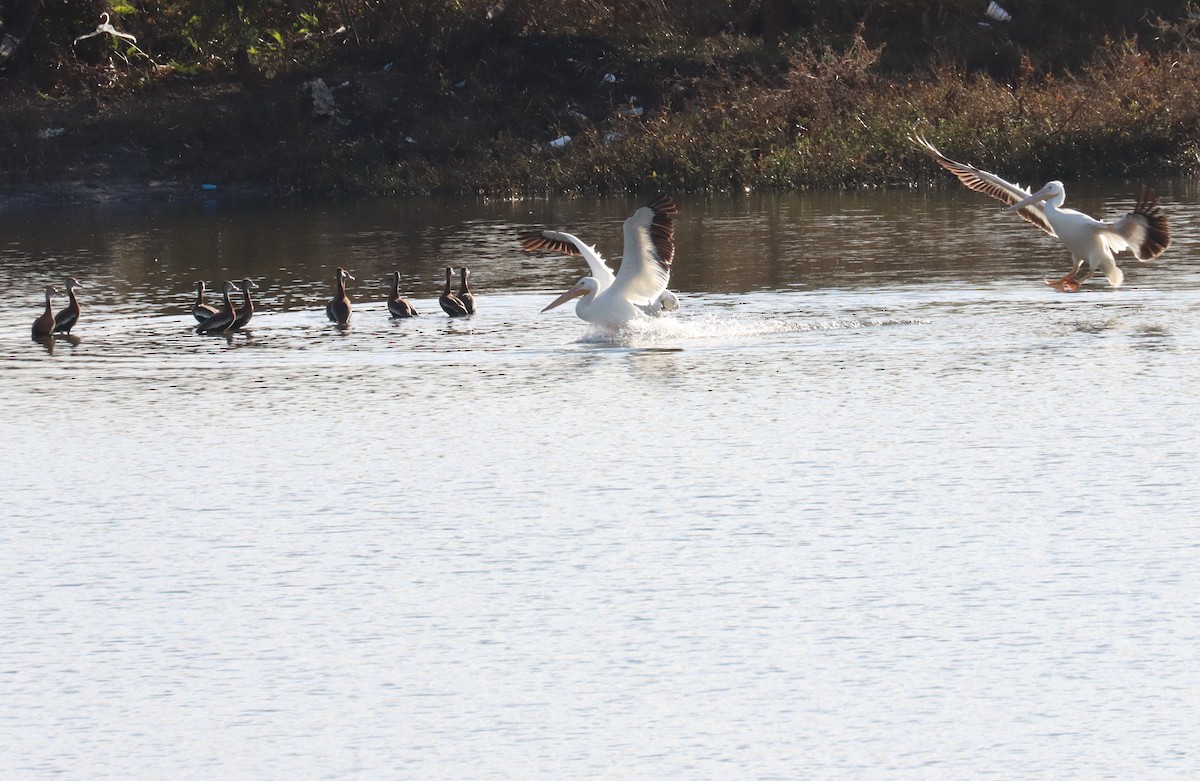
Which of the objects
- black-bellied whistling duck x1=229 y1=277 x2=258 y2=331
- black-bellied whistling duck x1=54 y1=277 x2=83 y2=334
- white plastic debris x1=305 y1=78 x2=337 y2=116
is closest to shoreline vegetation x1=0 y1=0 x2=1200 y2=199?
white plastic debris x1=305 y1=78 x2=337 y2=116

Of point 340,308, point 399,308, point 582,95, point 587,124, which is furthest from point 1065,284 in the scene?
point 582,95

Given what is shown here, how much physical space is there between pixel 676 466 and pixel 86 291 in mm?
9830

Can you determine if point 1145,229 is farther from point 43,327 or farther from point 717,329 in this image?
point 43,327

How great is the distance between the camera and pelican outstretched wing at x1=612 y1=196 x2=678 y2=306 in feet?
43.8

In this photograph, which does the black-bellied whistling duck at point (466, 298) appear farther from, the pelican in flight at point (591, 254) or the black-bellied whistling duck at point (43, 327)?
the black-bellied whistling duck at point (43, 327)

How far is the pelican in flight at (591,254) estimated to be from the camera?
13711 mm

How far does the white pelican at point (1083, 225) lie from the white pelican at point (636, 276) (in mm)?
2027

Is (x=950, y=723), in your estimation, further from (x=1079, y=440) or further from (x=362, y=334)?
(x=362, y=334)

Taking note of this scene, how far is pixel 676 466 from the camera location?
9.69 metres

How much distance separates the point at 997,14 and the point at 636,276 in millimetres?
24310

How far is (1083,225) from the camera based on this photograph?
47.0 ft

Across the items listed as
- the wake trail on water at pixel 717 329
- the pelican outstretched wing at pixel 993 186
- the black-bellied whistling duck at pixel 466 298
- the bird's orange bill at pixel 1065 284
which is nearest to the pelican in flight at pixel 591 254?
the wake trail on water at pixel 717 329

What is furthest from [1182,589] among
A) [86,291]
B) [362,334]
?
[86,291]

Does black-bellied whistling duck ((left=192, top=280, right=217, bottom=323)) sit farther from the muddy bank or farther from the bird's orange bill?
the muddy bank
